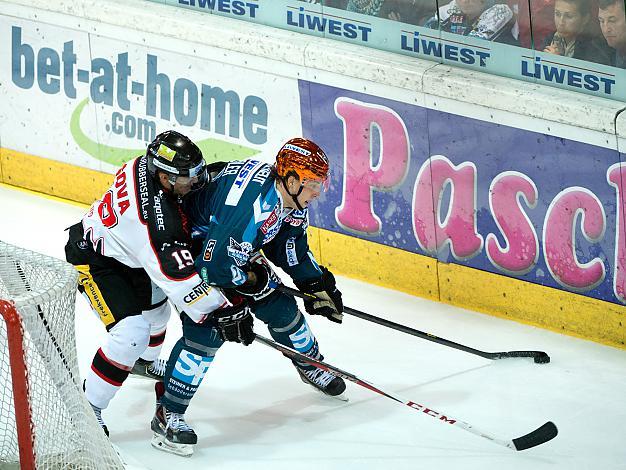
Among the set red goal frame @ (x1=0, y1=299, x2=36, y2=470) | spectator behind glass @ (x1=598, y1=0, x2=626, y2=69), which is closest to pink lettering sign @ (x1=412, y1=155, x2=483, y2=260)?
spectator behind glass @ (x1=598, y1=0, x2=626, y2=69)

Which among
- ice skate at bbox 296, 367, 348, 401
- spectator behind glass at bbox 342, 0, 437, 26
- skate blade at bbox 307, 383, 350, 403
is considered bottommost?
skate blade at bbox 307, 383, 350, 403

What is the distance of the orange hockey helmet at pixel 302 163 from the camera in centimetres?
487

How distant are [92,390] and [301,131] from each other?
7.53 ft

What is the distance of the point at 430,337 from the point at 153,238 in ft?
4.68

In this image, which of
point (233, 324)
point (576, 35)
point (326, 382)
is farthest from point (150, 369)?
point (576, 35)

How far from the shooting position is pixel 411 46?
652 cm

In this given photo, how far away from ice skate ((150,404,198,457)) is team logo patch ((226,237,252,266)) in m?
0.64

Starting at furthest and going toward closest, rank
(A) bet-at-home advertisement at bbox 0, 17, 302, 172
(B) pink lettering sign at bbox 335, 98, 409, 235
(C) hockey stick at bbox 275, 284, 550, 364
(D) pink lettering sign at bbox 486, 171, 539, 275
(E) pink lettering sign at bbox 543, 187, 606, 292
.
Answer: (A) bet-at-home advertisement at bbox 0, 17, 302, 172 → (B) pink lettering sign at bbox 335, 98, 409, 235 → (D) pink lettering sign at bbox 486, 171, 539, 275 → (E) pink lettering sign at bbox 543, 187, 606, 292 → (C) hockey stick at bbox 275, 284, 550, 364

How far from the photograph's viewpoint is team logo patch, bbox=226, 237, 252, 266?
4828 millimetres

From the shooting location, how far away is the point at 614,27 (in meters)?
5.81

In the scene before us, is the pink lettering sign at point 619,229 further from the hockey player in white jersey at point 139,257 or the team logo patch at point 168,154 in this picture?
the team logo patch at point 168,154

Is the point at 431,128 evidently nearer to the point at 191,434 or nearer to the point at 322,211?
the point at 322,211

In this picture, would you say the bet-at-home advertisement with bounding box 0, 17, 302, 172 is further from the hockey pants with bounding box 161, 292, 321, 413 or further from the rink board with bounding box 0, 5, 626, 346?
the hockey pants with bounding box 161, 292, 321, 413

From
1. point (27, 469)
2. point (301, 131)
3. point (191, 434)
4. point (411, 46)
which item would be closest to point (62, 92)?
point (301, 131)
